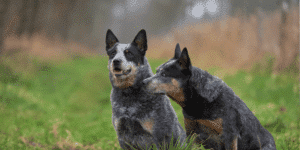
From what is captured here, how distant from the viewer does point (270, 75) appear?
912 cm

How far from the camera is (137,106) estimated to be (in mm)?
3559

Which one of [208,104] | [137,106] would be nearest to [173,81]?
[208,104]

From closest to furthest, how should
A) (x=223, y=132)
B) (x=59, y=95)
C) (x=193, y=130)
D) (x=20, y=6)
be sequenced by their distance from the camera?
(x=223, y=132)
(x=193, y=130)
(x=59, y=95)
(x=20, y=6)

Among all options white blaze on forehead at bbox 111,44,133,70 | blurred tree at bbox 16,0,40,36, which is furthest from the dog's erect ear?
blurred tree at bbox 16,0,40,36

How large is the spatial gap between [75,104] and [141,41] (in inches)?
→ 197

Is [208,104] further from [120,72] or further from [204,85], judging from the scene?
[120,72]

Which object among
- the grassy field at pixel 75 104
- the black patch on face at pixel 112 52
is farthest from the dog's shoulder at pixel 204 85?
the grassy field at pixel 75 104

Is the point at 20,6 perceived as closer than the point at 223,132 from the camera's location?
No

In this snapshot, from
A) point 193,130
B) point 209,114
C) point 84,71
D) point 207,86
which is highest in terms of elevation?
point 84,71

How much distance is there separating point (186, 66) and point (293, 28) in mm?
8182

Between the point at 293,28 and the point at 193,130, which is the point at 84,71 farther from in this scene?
the point at 293,28

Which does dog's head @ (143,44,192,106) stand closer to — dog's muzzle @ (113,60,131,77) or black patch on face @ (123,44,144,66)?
dog's muzzle @ (113,60,131,77)

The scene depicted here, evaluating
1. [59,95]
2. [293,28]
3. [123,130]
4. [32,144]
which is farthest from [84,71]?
[293,28]

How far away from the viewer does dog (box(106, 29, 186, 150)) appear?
138 inches
